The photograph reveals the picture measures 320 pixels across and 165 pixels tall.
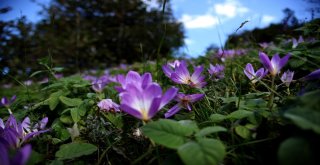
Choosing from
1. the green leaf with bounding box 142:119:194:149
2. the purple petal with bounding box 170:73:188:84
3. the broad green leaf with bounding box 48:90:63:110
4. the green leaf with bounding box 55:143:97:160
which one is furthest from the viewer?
the broad green leaf with bounding box 48:90:63:110

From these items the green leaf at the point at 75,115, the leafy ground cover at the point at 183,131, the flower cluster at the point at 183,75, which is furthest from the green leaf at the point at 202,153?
the green leaf at the point at 75,115

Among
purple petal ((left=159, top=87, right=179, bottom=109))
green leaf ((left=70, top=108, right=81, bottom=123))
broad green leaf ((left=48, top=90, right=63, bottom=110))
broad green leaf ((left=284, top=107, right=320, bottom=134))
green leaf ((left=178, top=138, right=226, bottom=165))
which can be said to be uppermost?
purple petal ((left=159, top=87, right=179, bottom=109))

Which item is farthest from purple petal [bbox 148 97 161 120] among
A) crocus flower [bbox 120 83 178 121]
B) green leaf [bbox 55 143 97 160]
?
green leaf [bbox 55 143 97 160]

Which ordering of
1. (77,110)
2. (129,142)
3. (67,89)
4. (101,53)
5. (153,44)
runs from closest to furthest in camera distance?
(129,142)
(77,110)
(67,89)
(101,53)
(153,44)

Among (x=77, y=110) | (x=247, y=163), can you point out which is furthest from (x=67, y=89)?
(x=247, y=163)

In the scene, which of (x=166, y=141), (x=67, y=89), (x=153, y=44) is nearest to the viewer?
(x=166, y=141)

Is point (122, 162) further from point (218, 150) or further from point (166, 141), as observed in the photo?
point (218, 150)

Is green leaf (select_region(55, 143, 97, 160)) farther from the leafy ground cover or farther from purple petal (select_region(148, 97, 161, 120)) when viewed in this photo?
purple petal (select_region(148, 97, 161, 120))

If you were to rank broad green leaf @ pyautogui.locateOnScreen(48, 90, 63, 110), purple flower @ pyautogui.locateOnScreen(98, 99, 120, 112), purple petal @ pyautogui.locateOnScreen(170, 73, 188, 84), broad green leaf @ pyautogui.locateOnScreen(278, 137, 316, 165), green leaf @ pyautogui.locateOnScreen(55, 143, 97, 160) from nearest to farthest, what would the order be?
1. broad green leaf @ pyautogui.locateOnScreen(278, 137, 316, 165)
2. green leaf @ pyautogui.locateOnScreen(55, 143, 97, 160)
3. purple petal @ pyautogui.locateOnScreen(170, 73, 188, 84)
4. purple flower @ pyautogui.locateOnScreen(98, 99, 120, 112)
5. broad green leaf @ pyautogui.locateOnScreen(48, 90, 63, 110)
